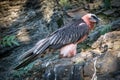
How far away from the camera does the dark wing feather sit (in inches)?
274

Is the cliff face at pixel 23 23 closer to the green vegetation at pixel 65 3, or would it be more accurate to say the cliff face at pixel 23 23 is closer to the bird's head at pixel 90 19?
the green vegetation at pixel 65 3

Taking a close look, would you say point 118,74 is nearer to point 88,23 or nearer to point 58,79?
point 58,79

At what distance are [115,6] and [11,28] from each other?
2.87 metres

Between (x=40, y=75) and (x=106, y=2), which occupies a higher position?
(x=106, y=2)

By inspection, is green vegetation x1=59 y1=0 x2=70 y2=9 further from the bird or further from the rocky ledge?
the rocky ledge

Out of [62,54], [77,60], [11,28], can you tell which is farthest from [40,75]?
[11,28]

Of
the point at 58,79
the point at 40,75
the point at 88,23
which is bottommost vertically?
the point at 40,75

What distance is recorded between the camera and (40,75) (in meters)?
7.68

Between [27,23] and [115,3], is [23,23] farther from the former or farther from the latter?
[115,3]

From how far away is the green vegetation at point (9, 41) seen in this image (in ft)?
28.0

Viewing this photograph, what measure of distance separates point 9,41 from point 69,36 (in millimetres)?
2061

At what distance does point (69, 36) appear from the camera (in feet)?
23.4

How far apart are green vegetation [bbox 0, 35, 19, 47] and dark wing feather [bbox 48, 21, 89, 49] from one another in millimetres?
1791

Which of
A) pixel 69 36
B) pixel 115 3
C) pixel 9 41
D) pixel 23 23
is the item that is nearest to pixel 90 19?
pixel 69 36
